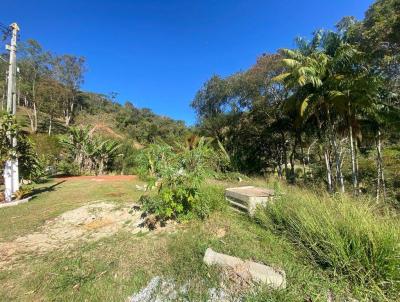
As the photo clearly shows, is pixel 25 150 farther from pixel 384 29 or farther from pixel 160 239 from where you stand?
pixel 384 29

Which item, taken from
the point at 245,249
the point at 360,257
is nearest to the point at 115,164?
the point at 245,249

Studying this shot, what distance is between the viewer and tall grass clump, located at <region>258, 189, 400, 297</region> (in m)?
2.60

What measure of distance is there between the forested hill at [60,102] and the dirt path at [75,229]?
1903 cm

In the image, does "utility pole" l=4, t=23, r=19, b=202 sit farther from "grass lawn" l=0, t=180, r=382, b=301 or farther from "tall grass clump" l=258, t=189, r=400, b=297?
"tall grass clump" l=258, t=189, r=400, b=297

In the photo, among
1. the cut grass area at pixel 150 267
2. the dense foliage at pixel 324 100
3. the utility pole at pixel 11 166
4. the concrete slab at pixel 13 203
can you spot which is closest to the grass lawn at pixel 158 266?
the cut grass area at pixel 150 267

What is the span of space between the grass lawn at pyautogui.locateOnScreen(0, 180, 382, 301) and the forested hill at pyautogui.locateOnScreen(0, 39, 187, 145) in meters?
21.0

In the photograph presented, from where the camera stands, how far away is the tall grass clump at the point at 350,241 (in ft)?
8.52

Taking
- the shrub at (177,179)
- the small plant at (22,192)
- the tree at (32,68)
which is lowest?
the small plant at (22,192)

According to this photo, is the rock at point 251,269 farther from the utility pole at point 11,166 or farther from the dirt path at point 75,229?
the utility pole at point 11,166

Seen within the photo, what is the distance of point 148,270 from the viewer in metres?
3.31

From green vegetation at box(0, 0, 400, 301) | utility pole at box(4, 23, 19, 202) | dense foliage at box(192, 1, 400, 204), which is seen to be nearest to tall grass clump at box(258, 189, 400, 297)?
green vegetation at box(0, 0, 400, 301)

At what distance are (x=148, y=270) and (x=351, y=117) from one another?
12.6 metres

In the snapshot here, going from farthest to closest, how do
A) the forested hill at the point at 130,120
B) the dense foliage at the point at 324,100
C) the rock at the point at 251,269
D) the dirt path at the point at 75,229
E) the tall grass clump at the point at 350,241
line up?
the forested hill at the point at 130,120 → the dense foliage at the point at 324,100 → the dirt path at the point at 75,229 → the rock at the point at 251,269 → the tall grass clump at the point at 350,241

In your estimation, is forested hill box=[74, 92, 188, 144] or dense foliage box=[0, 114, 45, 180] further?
forested hill box=[74, 92, 188, 144]
